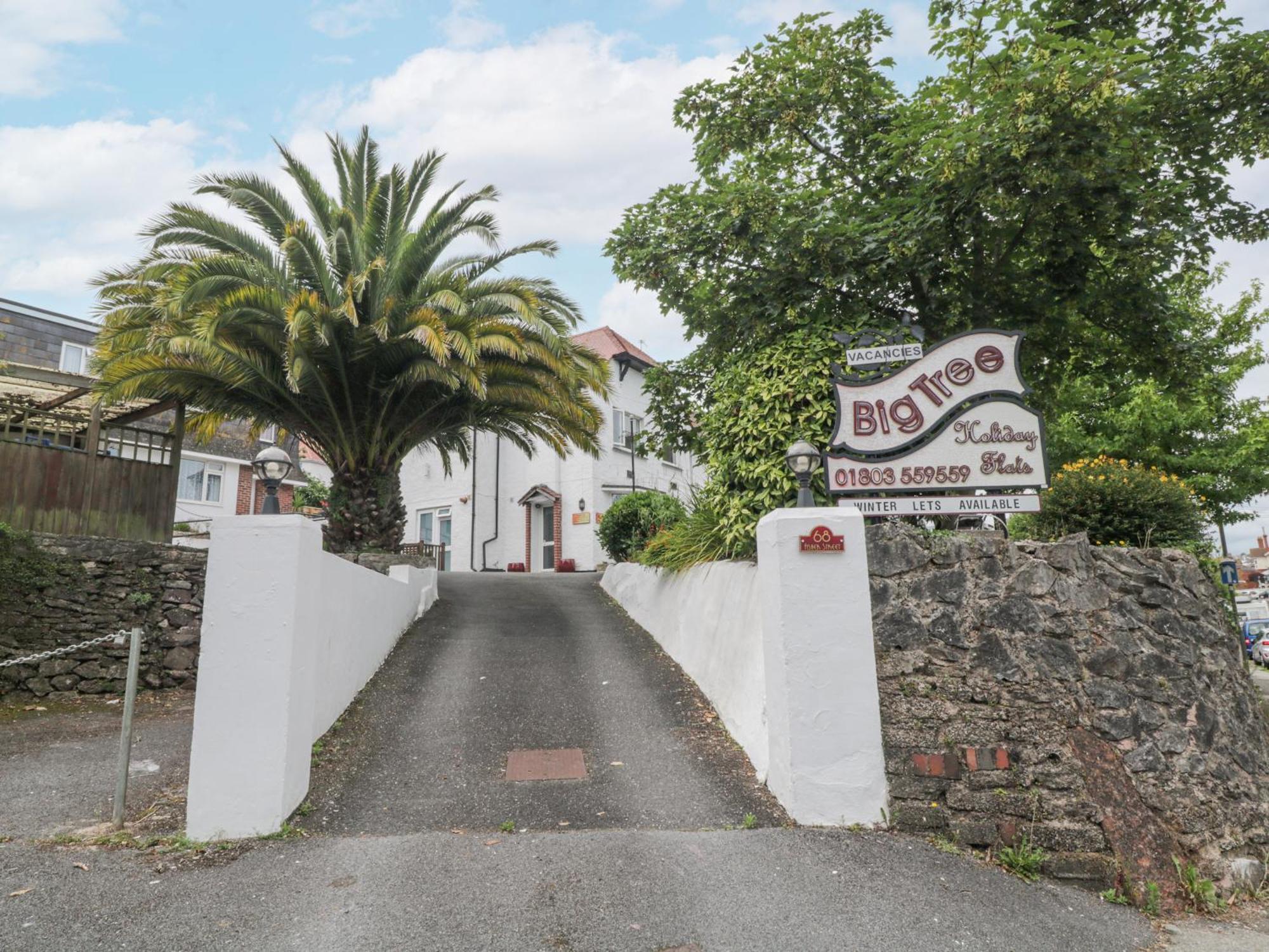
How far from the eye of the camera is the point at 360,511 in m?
11.7

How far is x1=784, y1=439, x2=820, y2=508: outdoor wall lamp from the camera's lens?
549cm

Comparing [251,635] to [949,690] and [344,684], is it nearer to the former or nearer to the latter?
[344,684]

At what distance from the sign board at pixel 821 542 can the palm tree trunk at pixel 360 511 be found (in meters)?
8.19

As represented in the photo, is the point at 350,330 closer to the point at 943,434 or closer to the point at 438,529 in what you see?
the point at 943,434

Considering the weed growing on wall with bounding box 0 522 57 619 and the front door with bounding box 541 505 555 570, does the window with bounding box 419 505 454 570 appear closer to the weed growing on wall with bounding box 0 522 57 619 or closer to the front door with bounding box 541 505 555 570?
the front door with bounding box 541 505 555 570

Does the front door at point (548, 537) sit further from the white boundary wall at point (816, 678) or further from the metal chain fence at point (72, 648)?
the white boundary wall at point (816, 678)

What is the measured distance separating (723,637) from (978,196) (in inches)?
192

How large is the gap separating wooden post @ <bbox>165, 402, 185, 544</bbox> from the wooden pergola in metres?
0.01

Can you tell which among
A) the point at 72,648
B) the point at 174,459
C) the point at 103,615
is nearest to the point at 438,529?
the point at 174,459

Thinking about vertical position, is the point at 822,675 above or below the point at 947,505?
below

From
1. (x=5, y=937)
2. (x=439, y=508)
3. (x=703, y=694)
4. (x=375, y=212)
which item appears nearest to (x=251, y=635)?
(x=5, y=937)

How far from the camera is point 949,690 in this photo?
5.23m

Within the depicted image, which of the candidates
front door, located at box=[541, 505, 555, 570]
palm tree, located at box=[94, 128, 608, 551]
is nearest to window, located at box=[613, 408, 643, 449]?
Answer: front door, located at box=[541, 505, 555, 570]

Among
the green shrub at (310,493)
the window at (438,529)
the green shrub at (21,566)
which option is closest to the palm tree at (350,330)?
the green shrub at (21,566)
